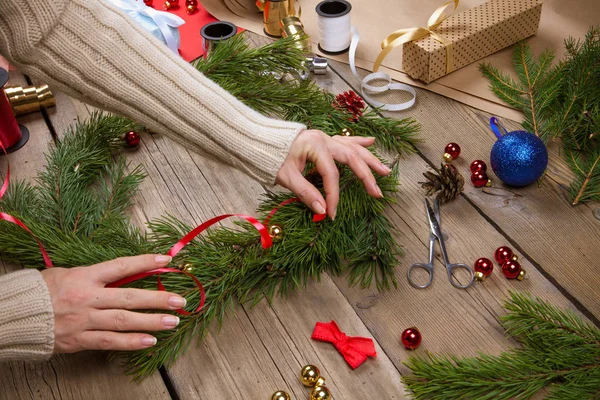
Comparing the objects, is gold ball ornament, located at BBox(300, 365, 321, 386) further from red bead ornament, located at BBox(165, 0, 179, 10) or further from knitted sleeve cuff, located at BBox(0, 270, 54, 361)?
red bead ornament, located at BBox(165, 0, 179, 10)

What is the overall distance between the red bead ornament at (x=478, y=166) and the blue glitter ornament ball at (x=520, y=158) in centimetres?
3

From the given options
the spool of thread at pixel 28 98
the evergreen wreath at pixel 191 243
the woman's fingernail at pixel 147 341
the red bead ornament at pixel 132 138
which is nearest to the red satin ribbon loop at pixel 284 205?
the evergreen wreath at pixel 191 243

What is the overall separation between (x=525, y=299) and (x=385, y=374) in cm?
22

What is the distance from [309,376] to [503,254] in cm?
35

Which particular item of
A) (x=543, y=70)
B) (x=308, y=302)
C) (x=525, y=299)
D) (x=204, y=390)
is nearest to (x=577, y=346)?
(x=525, y=299)

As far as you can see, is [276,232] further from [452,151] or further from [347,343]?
[452,151]

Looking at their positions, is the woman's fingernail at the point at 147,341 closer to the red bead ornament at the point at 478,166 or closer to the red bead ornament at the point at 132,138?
the red bead ornament at the point at 132,138

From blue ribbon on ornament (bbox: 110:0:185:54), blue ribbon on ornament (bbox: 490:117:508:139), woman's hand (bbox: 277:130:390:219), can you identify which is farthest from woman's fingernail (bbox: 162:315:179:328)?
blue ribbon on ornament (bbox: 110:0:185:54)

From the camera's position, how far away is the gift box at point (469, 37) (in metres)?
1.31

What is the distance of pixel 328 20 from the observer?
54.6 inches

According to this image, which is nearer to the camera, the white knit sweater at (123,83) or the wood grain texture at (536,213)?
the white knit sweater at (123,83)

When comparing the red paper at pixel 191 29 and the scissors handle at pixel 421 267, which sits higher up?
→ the red paper at pixel 191 29

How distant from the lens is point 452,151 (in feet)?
3.77

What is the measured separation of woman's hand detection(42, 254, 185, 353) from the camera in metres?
0.82
